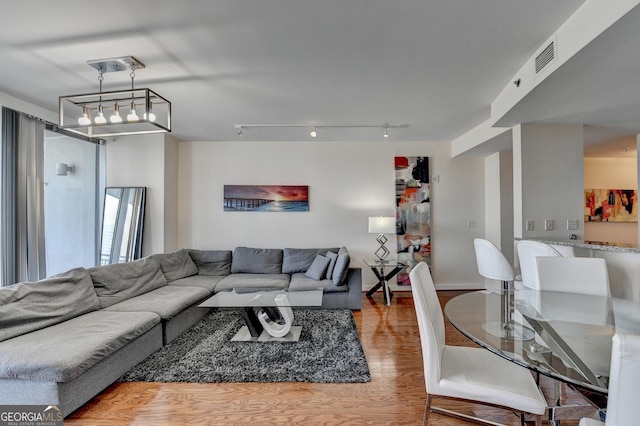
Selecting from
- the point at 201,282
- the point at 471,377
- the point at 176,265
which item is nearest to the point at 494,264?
the point at 471,377

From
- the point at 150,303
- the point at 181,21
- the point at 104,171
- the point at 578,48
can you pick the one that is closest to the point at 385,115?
the point at 578,48

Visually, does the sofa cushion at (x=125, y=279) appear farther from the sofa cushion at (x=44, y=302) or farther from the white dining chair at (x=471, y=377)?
the white dining chair at (x=471, y=377)

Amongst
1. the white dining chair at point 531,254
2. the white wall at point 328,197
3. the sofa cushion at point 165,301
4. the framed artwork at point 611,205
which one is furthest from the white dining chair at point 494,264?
the framed artwork at point 611,205

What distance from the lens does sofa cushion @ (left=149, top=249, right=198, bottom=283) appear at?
3920 millimetres

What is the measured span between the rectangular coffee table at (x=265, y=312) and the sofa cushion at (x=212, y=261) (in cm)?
134

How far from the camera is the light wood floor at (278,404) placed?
6.02 ft

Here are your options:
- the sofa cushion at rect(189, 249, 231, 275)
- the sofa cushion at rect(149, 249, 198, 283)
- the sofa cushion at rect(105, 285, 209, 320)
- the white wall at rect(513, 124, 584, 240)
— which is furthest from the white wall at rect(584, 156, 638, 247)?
the sofa cushion at rect(149, 249, 198, 283)

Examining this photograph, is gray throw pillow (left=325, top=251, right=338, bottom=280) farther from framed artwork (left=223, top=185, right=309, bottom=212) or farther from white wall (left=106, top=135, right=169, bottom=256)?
white wall (left=106, top=135, right=169, bottom=256)

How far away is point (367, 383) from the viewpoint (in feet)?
7.25

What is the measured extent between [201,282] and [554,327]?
370cm

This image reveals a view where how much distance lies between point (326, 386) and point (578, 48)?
2777 mm

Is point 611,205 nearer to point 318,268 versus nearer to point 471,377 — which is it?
point 318,268

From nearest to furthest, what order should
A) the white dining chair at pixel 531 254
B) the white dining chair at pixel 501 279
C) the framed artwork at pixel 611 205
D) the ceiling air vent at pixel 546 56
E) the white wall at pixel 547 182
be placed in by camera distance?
the white dining chair at pixel 501 279 → the ceiling air vent at pixel 546 56 → the white dining chair at pixel 531 254 → the white wall at pixel 547 182 → the framed artwork at pixel 611 205

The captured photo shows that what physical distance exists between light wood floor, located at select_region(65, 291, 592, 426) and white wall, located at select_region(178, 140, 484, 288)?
8.67 feet
